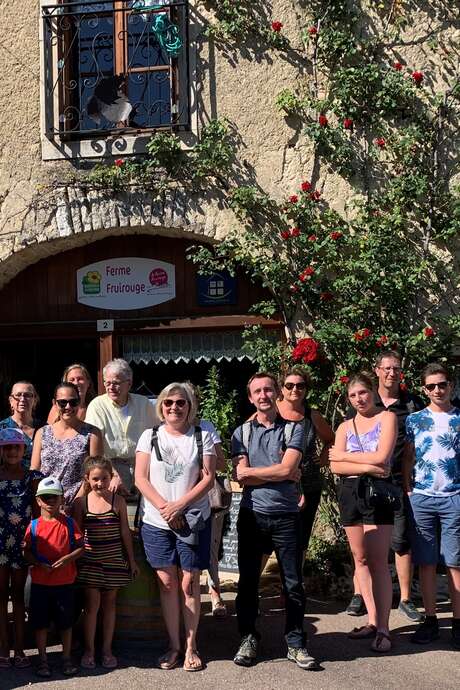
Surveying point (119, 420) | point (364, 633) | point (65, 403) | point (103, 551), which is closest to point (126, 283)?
point (119, 420)

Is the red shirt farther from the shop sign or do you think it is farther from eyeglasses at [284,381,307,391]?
the shop sign

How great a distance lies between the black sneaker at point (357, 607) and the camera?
593 cm

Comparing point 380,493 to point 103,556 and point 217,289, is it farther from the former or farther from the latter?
point 217,289

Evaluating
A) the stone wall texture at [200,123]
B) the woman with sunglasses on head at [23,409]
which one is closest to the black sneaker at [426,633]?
the woman with sunglasses on head at [23,409]

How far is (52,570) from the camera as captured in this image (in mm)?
4730

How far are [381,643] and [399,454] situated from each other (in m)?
1.26

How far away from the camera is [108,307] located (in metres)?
8.31

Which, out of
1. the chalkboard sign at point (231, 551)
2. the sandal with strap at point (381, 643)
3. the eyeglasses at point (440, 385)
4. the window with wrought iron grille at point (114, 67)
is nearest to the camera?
the sandal with strap at point (381, 643)

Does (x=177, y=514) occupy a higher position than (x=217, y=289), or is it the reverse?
(x=217, y=289)

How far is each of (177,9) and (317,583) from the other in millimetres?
5285

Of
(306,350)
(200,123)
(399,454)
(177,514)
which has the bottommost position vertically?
(177,514)

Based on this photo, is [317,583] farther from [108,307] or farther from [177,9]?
[177,9]

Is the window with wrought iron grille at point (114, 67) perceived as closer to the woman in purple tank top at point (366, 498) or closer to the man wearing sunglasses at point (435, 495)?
the woman in purple tank top at point (366, 498)

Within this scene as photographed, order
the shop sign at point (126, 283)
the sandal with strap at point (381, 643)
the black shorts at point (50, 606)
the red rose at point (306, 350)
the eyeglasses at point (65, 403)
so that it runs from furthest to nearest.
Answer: the shop sign at point (126, 283)
the red rose at point (306, 350)
the eyeglasses at point (65, 403)
the sandal with strap at point (381, 643)
the black shorts at point (50, 606)
